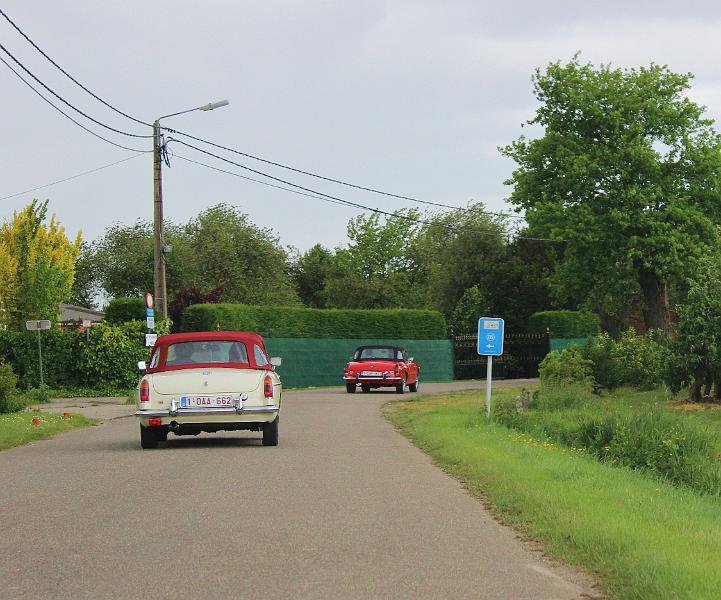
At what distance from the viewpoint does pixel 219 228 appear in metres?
88.4

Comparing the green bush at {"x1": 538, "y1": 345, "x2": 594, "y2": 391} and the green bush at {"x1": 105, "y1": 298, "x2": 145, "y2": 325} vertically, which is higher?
the green bush at {"x1": 105, "y1": 298, "x2": 145, "y2": 325}

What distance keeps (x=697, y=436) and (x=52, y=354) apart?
24.3 m

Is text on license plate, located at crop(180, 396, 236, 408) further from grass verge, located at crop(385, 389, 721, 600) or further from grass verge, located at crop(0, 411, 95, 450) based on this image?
grass verge, located at crop(0, 411, 95, 450)

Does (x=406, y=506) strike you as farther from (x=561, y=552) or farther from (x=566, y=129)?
(x=566, y=129)

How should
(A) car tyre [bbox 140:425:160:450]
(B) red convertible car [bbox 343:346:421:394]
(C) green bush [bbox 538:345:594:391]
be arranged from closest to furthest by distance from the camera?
(A) car tyre [bbox 140:425:160:450]
(C) green bush [bbox 538:345:594:391]
(B) red convertible car [bbox 343:346:421:394]

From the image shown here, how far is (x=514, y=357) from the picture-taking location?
5641cm

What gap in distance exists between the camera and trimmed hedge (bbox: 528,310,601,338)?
57.0 metres

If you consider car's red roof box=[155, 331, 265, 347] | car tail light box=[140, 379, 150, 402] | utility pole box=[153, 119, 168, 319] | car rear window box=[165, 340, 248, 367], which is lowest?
car tail light box=[140, 379, 150, 402]

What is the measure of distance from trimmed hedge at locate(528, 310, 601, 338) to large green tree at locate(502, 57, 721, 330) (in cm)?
789

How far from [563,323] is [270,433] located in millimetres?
41370

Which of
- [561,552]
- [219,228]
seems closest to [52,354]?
[561,552]

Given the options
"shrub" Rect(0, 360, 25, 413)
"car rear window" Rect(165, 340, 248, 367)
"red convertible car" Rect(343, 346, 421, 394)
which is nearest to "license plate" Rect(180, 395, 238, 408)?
"car rear window" Rect(165, 340, 248, 367)

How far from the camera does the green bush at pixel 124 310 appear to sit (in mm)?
43281

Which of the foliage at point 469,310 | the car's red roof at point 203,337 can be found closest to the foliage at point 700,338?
the car's red roof at point 203,337
